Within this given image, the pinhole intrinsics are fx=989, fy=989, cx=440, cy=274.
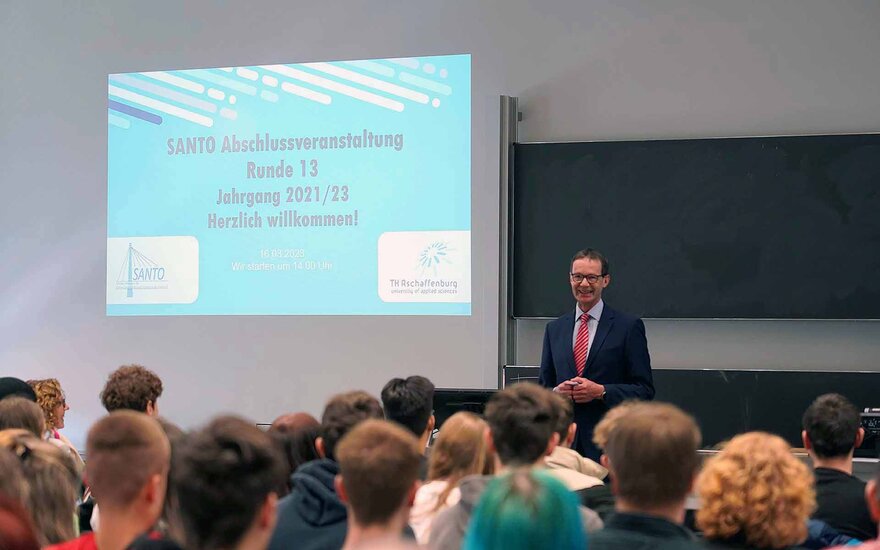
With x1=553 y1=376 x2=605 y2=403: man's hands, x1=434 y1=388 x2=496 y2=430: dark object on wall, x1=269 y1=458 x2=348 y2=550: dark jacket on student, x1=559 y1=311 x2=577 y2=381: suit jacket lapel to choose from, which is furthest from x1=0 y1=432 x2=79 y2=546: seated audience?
x1=434 y1=388 x2=496 y2=430: dark object on wall

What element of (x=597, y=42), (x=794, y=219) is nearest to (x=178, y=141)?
(x=597, y=42)

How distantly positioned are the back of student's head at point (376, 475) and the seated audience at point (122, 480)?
1.36ft

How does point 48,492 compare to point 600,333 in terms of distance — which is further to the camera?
point 600,333

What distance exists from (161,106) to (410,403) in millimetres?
4122

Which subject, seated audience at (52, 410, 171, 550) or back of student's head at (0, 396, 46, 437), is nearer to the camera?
seated audience at (52, 410, 171, 550)

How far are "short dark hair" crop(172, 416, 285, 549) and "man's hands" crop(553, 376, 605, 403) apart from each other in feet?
7.94

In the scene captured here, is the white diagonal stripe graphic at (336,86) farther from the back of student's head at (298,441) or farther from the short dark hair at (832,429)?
the short dark hair at (832,429)

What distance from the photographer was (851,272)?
5.48 m

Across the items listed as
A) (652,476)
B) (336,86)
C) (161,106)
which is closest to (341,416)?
(652,476)

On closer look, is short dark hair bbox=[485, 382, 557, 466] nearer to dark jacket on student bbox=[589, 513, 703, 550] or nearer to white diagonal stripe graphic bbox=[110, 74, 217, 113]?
dark jacket on student bbox=[589, 513, 703, 550]

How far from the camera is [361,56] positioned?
6.36 metres

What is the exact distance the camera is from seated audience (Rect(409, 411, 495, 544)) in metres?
2.63

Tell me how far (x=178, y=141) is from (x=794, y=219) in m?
3.95

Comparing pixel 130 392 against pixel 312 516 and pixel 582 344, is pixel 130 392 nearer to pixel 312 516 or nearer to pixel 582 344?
pixel 312 516
